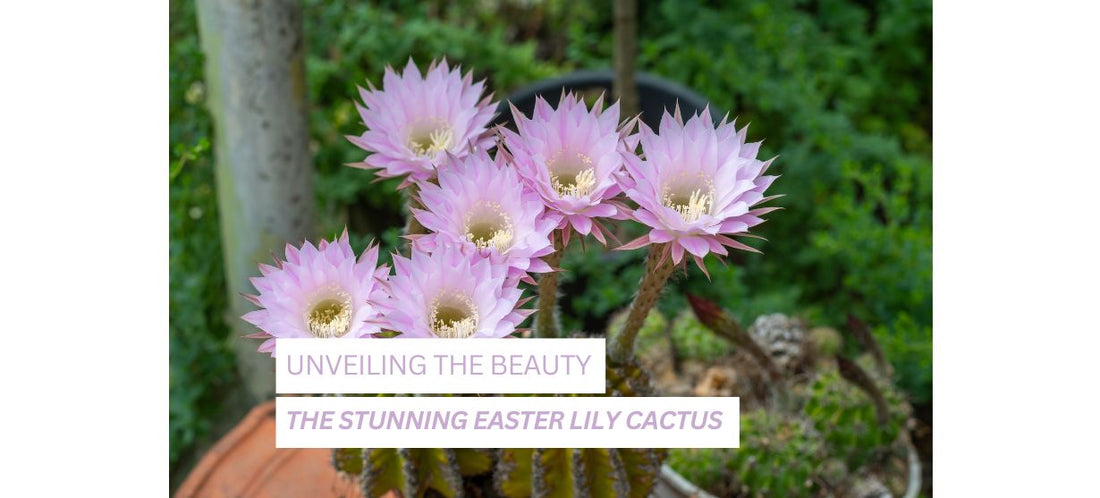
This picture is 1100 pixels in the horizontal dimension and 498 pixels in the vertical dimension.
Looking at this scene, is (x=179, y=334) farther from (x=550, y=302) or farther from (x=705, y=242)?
(x=705, y=242)

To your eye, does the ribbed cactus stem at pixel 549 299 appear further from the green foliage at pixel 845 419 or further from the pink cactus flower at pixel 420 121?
the green foliage at pixel 845 419

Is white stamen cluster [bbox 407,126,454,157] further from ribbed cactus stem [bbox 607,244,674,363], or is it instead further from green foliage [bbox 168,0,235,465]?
green foliage [bbox 168,0,235,465]

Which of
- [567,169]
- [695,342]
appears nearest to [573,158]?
[567,169]

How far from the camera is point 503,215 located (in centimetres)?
71

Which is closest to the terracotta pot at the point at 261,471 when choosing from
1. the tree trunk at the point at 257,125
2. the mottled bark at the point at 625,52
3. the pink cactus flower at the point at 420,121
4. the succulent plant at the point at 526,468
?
the succulent plant at the point at 526,468

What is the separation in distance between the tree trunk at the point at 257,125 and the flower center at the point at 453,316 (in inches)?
21.1

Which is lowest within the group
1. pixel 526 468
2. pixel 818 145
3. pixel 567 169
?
pixel 526 468

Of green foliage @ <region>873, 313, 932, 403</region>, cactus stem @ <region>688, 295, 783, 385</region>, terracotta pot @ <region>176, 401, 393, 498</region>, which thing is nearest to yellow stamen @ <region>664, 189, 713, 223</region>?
cactus stem @ <region>688, 295, 783, 385</region>

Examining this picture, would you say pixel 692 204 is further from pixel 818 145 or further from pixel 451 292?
pixel 818 145

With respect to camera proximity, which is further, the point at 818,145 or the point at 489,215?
the point at 818,145

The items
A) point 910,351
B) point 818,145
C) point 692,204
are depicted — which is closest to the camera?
point 692,204

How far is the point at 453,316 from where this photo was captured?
0.71 m

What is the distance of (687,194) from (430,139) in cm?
21

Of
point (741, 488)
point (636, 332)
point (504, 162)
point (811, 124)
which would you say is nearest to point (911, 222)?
point (811, 124)
